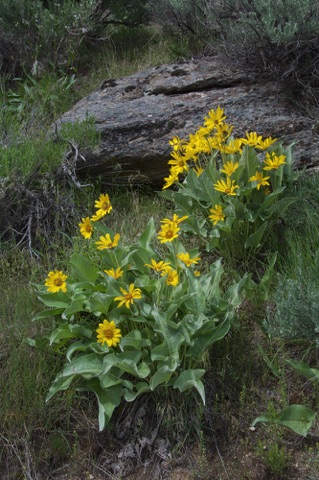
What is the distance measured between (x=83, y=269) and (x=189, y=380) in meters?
0.78

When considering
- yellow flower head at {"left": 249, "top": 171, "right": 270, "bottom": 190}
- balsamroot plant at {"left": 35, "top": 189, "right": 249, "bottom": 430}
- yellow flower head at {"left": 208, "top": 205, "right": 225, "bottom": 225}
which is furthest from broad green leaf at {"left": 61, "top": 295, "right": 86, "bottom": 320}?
yellow flower head at {"left": 249, "top": 171, "right": 270, "bottom": 190}

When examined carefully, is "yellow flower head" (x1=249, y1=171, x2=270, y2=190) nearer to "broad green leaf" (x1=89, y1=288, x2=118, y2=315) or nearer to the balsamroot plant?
the balsamroot plant

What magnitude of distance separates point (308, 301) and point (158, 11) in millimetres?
3741

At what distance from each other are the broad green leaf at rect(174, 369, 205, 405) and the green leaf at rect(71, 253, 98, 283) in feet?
2.25

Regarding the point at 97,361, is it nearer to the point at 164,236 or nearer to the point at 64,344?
the point at 64,344

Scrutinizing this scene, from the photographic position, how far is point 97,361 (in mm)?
3072

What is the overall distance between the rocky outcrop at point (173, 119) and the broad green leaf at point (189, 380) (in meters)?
1.82

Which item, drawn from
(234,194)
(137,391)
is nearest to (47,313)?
(137,391)

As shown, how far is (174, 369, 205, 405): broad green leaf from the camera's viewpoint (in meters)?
2.93

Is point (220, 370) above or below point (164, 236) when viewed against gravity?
below

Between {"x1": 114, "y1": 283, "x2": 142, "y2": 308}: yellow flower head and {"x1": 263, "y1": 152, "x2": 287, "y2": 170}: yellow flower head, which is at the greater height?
{"x1": 263, "y1": 152, "x2": 287, "y2": 170}: yellow flower head

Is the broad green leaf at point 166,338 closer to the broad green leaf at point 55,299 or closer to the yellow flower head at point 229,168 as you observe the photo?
the broad green leaf at point 55,299

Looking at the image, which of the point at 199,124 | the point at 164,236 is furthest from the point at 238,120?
the point at 164,236

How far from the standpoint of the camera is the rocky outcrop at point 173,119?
454cm
